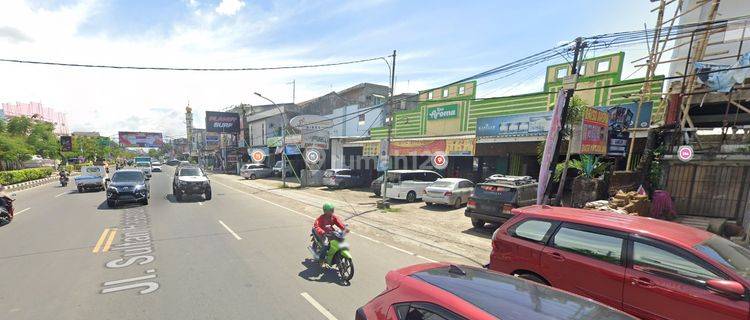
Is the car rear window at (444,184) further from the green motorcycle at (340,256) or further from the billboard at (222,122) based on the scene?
the billboard at (222,122)

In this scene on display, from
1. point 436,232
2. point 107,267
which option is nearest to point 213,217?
point 107,267

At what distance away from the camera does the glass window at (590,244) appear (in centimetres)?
391

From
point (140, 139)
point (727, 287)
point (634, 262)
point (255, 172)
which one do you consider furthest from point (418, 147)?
point (140, 139)

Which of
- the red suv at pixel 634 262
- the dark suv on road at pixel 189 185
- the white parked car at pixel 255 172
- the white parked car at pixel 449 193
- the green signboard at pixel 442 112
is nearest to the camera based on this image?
the red suv at pixel 634 262

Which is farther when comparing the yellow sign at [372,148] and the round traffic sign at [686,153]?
the yellow sign at [372,148]

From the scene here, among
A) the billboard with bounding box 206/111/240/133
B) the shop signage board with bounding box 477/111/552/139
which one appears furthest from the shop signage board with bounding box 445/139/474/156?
the billboard with bounding box 206/111/240/133

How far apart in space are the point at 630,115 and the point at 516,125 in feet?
14.6

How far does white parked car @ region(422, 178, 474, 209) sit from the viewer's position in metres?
14.6

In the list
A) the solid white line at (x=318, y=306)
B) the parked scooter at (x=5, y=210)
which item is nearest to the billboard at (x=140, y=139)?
the parked scooter at (x=5, y=210)

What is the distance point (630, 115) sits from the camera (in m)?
13.1

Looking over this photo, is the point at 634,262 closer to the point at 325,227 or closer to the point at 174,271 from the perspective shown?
the point at 325,227

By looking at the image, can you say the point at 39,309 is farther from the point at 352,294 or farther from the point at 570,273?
the point at 570,273

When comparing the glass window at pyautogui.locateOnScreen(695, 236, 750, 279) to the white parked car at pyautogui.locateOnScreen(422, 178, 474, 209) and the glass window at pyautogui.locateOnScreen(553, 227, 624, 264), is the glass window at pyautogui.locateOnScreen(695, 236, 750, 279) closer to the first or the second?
the glass window at pyautogui.locateOnScreen(553, 227, 624, 264)

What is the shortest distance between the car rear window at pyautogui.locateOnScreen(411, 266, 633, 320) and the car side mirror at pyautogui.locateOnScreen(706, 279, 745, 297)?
5.08 feet
